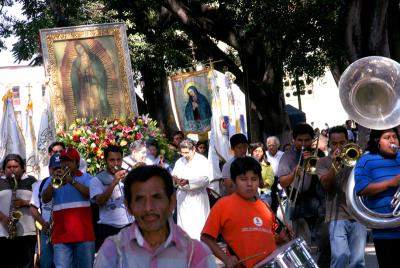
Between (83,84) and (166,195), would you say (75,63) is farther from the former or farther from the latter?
(166,195)

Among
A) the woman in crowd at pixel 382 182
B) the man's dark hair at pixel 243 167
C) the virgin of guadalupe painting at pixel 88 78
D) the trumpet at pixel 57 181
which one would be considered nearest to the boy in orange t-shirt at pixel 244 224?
the man's dark hair at pixel 243 167

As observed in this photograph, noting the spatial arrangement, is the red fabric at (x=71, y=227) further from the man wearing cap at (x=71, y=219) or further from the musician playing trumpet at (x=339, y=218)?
the musician playing trumpet at (x=339, y=218)

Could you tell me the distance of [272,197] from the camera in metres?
14.3

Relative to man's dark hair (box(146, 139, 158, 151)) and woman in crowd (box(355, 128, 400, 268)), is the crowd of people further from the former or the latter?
man's dark hair (box(146, 139, 158, 151))

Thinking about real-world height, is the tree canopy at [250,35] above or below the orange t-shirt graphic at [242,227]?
above

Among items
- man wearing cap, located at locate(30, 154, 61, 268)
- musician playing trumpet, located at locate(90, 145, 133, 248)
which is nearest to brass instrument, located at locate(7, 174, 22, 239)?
man wearing cap, located at locate(30, 154, 61, 268)

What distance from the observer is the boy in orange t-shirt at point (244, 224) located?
6500 mm

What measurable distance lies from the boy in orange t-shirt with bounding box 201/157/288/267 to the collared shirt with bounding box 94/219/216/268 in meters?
2.47

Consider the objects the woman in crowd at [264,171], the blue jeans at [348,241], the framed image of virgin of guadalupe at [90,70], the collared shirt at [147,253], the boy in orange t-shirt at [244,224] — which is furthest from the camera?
the framed image of virgin of guadalupe at [90,70]

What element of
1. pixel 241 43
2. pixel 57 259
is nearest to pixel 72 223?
pixel 57 259

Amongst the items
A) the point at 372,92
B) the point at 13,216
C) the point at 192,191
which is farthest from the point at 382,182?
the point at 192,191

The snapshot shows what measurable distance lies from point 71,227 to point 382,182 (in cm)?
318

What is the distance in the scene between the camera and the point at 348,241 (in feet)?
30.2

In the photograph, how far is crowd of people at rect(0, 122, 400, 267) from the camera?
21.8 feet
